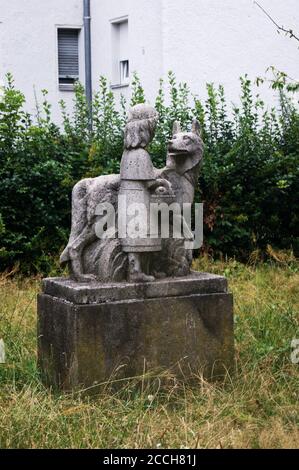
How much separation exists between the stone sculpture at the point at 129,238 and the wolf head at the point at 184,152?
7.9 inches

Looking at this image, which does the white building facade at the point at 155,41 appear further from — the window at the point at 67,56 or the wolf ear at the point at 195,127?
the wolf ear at the point at 195,127

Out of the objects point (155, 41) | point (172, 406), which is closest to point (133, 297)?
point (172, 406)

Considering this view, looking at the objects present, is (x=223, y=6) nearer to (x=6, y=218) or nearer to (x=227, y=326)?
(x=6, y=218)

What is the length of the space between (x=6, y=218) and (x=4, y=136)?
950mm

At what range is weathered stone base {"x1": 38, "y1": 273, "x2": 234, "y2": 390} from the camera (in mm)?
5918

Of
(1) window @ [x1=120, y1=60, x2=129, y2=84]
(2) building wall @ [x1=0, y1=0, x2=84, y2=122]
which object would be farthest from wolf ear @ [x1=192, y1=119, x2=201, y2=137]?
(2) building wall @ [x1=0, y1=0, x2=84, y2=122]

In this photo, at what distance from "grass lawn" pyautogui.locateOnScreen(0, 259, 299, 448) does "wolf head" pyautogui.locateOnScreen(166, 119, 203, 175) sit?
146cm

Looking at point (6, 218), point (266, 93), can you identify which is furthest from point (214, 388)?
point (266, 93)

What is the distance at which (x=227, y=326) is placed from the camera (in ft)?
21.1

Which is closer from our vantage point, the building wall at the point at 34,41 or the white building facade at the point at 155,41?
the white building facade at the point at 155,41

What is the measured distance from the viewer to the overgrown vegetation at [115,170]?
10.0 meters

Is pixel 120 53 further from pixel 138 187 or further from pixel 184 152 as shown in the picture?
pixel 138 187

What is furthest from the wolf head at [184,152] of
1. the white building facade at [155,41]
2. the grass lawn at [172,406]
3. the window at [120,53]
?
the window at [120,53]

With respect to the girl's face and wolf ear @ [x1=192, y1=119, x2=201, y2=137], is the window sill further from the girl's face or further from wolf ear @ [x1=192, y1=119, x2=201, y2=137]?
the girl's face
